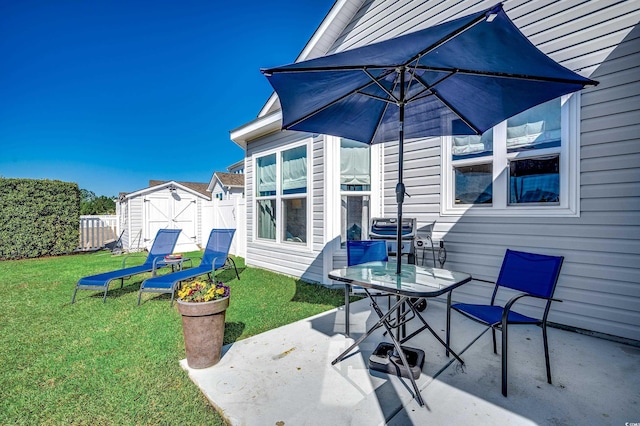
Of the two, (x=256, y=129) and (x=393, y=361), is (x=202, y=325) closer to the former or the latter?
(x=393, y=361)

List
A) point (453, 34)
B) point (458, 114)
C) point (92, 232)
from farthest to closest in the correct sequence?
point (92, 232) < point (458, 114) < point (453, 34)

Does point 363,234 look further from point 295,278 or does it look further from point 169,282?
point 169,282

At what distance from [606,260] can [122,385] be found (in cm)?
463

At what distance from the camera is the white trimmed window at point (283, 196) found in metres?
5.82

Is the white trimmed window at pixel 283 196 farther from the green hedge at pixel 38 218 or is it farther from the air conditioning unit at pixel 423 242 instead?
the green hedge at pixel 38 218

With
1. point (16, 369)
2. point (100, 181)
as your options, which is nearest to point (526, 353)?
point (16, 369)

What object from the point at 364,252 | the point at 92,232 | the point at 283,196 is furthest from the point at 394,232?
the point at 92,232

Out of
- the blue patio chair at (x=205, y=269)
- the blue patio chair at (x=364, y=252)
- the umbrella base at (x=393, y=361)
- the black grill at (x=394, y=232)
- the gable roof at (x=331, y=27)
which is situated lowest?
the umbrella base at (x=393, y=361)

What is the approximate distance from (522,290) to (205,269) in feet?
14.7

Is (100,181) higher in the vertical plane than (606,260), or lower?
higher

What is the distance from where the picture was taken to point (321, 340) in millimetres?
2805

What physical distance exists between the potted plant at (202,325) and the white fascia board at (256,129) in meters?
4.27

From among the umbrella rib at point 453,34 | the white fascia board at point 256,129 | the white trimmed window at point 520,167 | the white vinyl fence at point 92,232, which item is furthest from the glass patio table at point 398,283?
the white vinyl fence at point 92,232

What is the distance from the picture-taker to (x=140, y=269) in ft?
16.2
